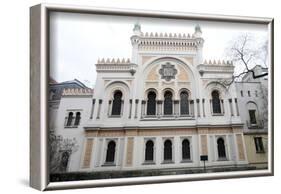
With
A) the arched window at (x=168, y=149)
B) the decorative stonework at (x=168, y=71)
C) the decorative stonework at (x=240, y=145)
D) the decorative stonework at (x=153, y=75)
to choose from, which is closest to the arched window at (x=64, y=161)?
the arched window at (x=168, y=149)

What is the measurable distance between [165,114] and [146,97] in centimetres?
66

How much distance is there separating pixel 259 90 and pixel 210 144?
1.76m

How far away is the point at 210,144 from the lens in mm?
10469

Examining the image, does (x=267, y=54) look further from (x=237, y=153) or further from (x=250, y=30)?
(x=237, y=153)

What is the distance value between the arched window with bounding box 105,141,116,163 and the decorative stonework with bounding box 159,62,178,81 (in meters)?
1.93

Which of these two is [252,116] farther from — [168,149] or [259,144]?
[168,149]

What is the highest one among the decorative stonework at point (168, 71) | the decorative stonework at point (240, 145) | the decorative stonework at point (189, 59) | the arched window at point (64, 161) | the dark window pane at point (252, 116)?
the decorative stonework at point (189, 59)

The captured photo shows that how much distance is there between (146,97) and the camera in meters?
10.1

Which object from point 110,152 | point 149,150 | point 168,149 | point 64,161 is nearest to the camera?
point 64,161

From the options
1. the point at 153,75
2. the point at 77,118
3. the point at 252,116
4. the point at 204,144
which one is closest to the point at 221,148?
the point at 204,144

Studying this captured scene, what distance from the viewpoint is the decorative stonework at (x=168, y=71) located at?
10422 millimetres

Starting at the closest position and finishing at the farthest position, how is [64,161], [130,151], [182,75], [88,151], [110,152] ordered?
[64,161]
[88,151]
[110,152]
[130,151]
[182,75]

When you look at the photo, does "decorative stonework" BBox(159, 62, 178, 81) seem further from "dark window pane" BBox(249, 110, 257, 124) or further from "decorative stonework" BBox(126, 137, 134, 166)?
"dark window pane" BBox(249, 110, 257, 124)

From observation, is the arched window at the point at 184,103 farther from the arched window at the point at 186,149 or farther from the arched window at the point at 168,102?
the arched window at the point at 186,149
